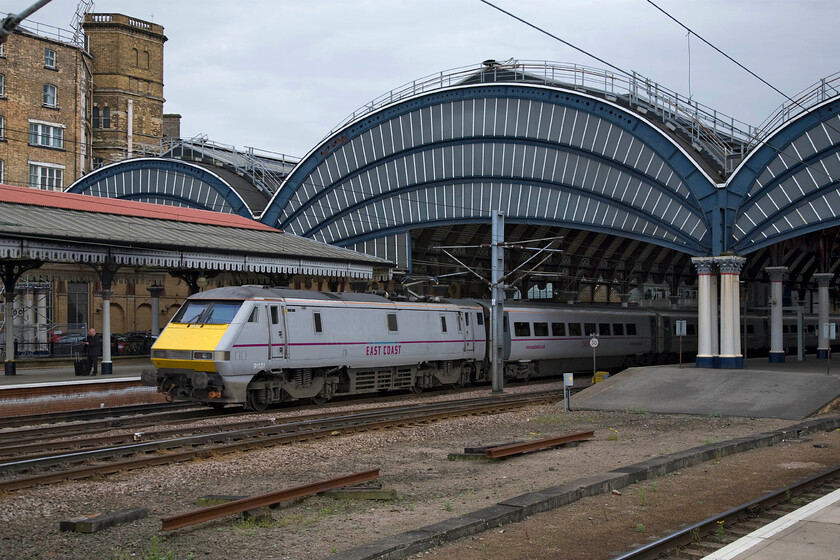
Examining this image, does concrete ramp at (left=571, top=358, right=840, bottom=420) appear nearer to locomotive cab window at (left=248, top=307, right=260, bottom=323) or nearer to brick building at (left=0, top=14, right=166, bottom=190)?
locomotive cab window at (left=248, top=307, right=260, bottom=323)

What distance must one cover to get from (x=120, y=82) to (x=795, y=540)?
7184 centimetres

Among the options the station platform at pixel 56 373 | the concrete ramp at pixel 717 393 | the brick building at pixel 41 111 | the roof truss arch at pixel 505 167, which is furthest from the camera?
the brick building at pixel 41 111

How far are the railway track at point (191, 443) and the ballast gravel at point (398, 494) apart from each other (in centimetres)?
31

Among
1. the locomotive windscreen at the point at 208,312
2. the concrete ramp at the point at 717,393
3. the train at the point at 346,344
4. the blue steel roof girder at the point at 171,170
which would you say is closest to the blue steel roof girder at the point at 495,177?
the blue steel roof girder at the point at 171,170

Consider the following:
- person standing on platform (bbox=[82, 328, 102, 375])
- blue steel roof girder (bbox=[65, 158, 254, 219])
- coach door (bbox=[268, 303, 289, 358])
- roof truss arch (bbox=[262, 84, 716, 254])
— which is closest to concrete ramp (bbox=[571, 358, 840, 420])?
coach door (bbox=[268, 303, 289, 358])

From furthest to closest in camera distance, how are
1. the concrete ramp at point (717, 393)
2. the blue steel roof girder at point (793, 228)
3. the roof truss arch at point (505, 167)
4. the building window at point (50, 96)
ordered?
1. the building window at point (50, 96)
2. the roof truss arch at point (505, 167)
3. the blue steel roof girder at point (793, 228)
4. the concrete ramp at point (717, 393)

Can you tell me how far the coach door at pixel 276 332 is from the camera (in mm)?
22047

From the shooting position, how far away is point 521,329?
3278 cm

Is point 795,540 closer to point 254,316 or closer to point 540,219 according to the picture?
point 254,316

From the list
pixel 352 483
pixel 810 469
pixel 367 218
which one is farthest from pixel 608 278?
pixel 352 483

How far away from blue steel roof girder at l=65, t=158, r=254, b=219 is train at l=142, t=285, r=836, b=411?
69.5ft

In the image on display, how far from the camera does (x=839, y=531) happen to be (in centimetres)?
919

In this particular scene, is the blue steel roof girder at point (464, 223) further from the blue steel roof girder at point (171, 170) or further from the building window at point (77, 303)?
the building window at point (77, 303)

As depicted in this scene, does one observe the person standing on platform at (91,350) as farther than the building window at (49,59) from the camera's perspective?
No
